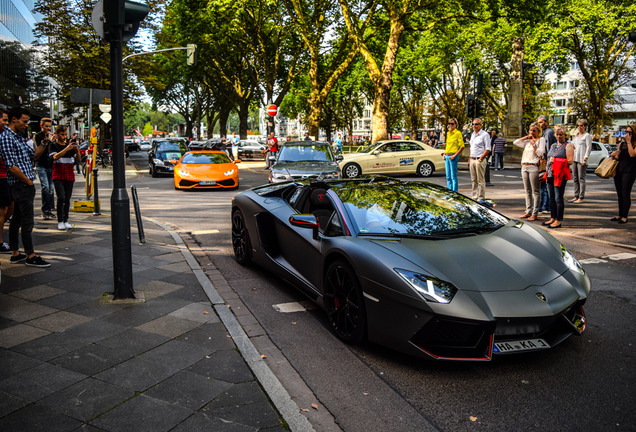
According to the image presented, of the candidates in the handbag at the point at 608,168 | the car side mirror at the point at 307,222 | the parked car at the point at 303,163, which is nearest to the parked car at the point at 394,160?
the parked car at the point at 303,163

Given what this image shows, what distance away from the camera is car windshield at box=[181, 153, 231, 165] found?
17.8m

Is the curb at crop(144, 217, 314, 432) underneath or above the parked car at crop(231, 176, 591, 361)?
underneath

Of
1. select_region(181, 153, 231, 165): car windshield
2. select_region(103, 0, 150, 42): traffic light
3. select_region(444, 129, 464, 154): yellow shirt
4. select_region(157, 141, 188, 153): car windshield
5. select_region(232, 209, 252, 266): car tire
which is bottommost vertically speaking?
A: select_region(232, 209, 252, 266): car tire

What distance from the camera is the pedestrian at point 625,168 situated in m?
9.69

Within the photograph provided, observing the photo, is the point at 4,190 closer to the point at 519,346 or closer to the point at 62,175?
the point at 62,175

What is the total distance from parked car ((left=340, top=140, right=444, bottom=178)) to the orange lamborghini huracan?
18.0ft

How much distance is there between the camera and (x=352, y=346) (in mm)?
4164

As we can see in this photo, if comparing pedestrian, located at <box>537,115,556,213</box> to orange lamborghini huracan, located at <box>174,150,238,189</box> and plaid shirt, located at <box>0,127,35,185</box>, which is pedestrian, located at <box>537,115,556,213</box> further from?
orange lamborghini huracan, located at <box>174,150,238,189</box>

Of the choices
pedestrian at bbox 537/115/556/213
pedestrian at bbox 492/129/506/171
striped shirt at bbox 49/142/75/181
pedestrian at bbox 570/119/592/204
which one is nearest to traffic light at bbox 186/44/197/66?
pedestrian at bbox 492/129/506/171

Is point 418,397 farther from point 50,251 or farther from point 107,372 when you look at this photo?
point 50,251

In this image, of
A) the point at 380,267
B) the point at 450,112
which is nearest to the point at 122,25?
the point at 380,267

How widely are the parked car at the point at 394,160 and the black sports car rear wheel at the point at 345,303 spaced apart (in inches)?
671

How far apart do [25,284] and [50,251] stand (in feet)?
6.00

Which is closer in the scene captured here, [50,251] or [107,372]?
[107,372]
